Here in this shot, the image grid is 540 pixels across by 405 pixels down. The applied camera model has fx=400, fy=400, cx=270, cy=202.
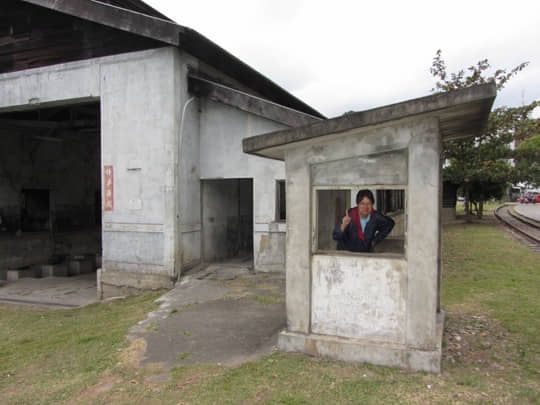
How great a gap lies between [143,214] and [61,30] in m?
5.27

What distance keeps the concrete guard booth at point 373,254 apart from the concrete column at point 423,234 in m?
0.01

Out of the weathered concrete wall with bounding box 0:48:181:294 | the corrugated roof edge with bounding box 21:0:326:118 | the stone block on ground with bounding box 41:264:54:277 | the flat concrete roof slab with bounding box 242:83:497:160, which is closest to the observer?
the flat concrete roof slab with bounding box 242:83:497:160

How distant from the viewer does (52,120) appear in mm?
15508

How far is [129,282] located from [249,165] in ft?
13.3

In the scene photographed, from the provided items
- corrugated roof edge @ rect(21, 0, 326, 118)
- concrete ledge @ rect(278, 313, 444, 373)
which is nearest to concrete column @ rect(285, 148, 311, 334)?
concrete ledge @ rect(278, 313, 444, 373)

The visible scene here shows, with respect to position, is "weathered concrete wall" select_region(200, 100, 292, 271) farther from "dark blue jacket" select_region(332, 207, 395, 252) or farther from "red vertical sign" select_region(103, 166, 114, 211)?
"dark blue jacket" select_region(332, 207, 395, 252)

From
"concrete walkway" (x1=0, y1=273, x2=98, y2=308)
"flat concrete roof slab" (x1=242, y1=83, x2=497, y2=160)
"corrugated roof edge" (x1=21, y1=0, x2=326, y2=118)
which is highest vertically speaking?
"corrugated roof edge" (x1=21, y1=0, x2=326, y2=118)

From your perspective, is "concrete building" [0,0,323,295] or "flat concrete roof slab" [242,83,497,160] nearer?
"flat concrete roof slab" [242,83,497,160]

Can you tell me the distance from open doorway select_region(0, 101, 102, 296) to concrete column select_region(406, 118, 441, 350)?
466 inches

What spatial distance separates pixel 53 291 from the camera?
446 inches

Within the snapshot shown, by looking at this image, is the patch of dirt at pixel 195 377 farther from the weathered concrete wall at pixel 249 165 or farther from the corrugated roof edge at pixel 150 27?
the corrugated roof edge at pixel 150 27

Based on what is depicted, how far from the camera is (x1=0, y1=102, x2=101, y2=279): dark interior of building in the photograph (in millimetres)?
14570

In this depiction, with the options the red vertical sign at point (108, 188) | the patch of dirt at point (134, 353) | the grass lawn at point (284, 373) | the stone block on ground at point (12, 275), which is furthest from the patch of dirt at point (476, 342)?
the stone block on ground at point (12, 275)

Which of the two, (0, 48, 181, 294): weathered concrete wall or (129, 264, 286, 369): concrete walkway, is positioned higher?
(0, 48, 181, 294): weathered concrete wall
